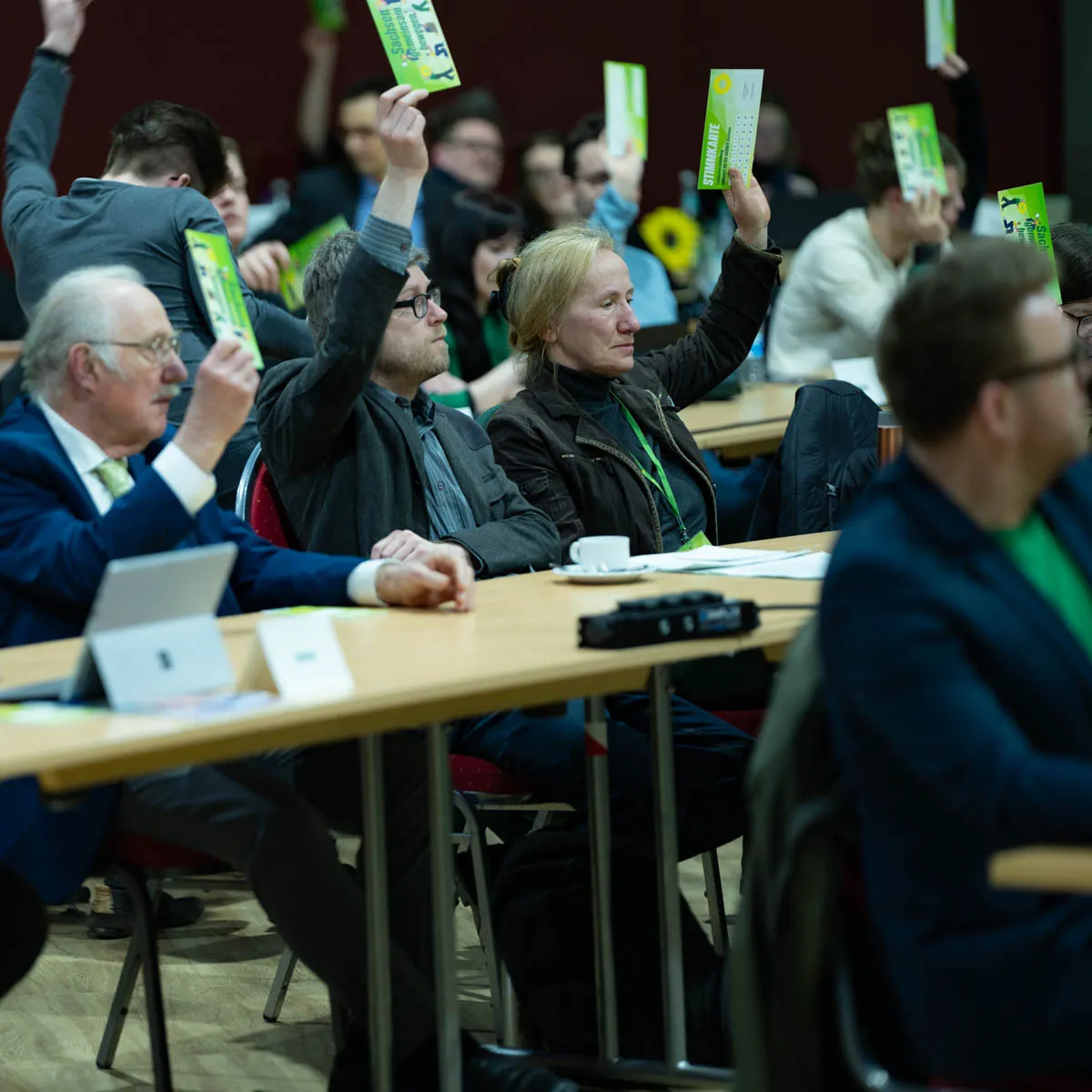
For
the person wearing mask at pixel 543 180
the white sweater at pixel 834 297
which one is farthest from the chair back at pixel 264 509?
the person wearing mask at pixel 543 180

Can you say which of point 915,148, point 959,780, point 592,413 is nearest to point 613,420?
point 592,413

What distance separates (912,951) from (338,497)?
1.62 metres

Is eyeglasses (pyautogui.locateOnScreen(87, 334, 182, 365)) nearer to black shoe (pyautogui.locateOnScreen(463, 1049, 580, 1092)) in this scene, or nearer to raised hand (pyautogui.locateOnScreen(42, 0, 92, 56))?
black shoe (pyautogui.locateOnScreen(463, 1049, 580, 1092))

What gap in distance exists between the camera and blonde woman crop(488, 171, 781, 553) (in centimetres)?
332

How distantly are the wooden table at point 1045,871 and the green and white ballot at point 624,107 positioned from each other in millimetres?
3787

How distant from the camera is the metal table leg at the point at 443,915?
2332 mm

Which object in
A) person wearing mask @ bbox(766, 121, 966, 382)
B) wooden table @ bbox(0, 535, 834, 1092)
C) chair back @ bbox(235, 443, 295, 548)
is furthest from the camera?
person wearing mask @ bbox(766, 121, 966, 382)

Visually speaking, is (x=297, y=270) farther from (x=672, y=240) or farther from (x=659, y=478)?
(x=672, y=240)

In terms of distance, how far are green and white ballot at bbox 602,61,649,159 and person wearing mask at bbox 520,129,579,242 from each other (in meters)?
1.48

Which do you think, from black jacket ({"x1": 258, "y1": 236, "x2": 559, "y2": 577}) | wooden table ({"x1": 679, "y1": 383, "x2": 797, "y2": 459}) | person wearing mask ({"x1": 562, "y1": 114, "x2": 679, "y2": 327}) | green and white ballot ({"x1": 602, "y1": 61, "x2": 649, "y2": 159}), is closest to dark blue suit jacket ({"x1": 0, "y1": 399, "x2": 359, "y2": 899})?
black jacket ({"x1": 258, "y1": 236, "x2": 559, "y2": 577})

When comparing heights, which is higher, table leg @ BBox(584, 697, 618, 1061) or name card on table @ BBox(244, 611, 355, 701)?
name card on table @ BBox(244, 611, 355, 701)

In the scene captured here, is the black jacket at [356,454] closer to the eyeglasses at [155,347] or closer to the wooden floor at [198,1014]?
the eyeglasses at [155,347]

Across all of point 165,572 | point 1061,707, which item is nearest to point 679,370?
point 165,572

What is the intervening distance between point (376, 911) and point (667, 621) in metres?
0.52
